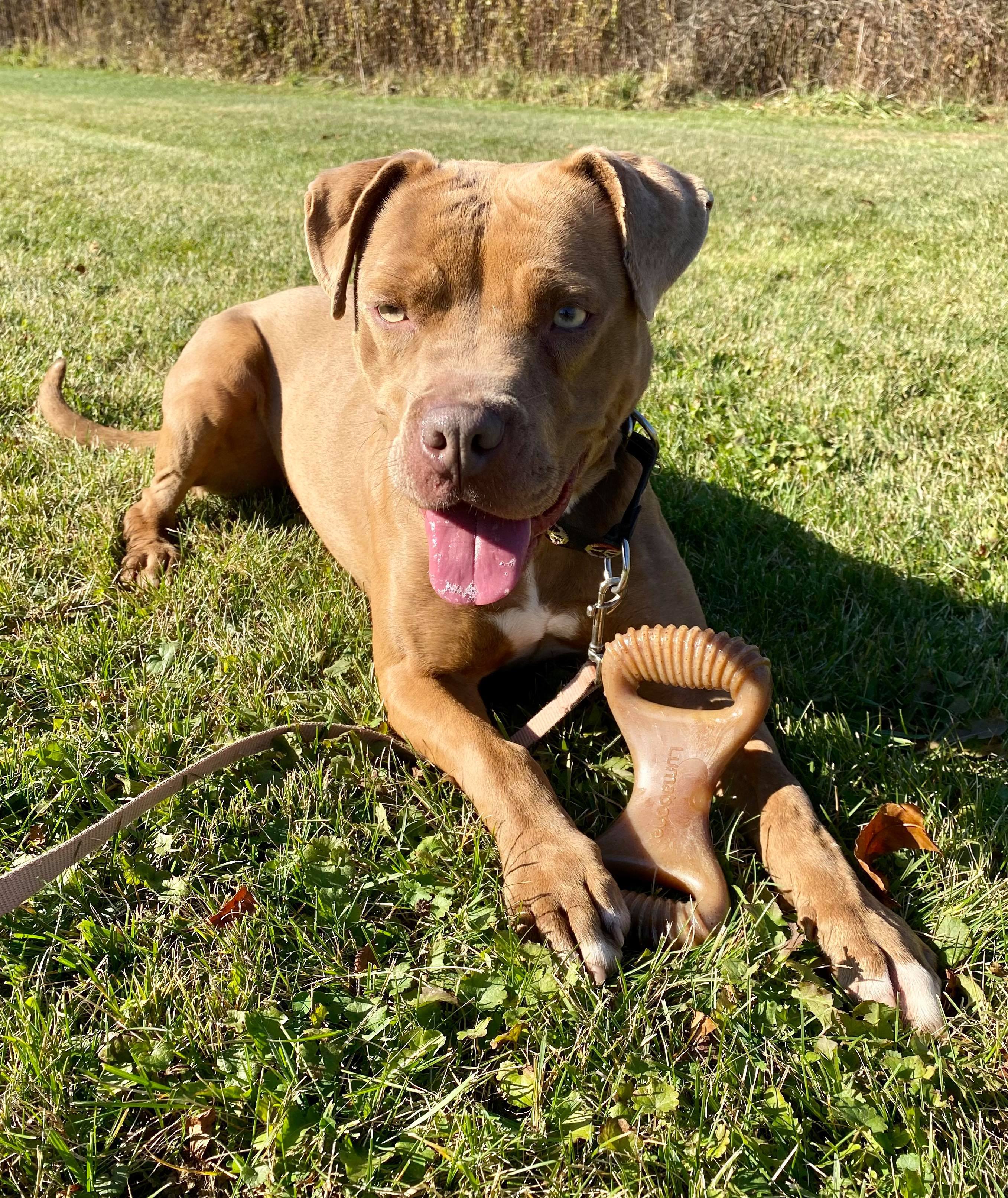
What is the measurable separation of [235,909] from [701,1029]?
42.9 inches

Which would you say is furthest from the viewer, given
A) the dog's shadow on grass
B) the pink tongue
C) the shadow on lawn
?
the shadow on lawn

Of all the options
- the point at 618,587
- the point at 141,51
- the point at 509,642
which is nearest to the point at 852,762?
the point at 618,587

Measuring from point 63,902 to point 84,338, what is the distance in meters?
4.72

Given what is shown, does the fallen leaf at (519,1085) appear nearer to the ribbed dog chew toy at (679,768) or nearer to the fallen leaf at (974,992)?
the ribbed dog chew toy at (679,768)

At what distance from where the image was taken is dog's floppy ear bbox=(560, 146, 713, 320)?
2.81m

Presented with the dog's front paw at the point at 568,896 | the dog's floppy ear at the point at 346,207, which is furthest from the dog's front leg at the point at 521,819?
the dog's floppy ear at the point at 346,207

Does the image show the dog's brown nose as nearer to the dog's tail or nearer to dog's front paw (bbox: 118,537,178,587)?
→ dog's front paw (bbox: 118,537,178,587)

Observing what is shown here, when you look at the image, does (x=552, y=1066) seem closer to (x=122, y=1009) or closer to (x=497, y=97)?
(x=122, y=1009)

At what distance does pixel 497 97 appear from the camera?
2339cm

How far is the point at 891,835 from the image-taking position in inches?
99.1

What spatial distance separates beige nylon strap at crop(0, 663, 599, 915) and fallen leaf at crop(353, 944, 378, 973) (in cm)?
68

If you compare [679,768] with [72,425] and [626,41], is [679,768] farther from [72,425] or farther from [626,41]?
[626,41]

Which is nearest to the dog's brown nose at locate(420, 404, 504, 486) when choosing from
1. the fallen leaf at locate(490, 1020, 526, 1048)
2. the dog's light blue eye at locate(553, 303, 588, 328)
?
the dog's light blue eye at locate(553, 303, 588, 328)

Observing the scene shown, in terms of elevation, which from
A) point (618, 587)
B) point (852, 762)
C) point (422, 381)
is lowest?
point (852, 762)
